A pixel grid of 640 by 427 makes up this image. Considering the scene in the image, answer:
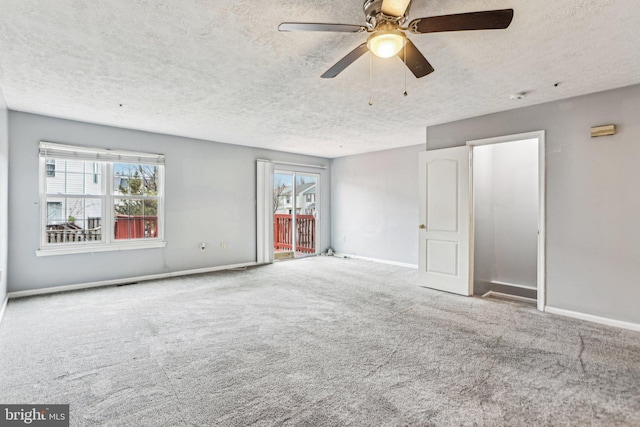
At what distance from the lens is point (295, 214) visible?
286 inches

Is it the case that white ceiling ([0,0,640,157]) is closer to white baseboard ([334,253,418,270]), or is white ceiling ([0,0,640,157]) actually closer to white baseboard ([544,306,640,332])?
white baseboard ([544,306,640,332])

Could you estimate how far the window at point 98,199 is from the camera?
4.27 m

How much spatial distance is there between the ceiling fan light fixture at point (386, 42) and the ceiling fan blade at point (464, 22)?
0.09 meters

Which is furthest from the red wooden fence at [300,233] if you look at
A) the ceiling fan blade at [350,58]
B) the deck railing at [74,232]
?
the ceiling fan blade at [350,58]

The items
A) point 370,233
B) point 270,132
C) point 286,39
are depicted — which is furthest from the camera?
point 370,233

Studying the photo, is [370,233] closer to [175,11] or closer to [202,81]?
[202,81]

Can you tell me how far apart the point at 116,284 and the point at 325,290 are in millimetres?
3164

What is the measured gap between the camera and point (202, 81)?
3.02 metres

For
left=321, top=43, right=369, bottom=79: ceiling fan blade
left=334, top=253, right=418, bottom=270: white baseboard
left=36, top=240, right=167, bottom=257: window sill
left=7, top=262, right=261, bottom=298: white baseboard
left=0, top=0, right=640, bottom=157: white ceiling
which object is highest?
left=0, top=0, right=640, bottom=157: white ceiling

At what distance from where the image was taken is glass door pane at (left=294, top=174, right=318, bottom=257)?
7.41 metres

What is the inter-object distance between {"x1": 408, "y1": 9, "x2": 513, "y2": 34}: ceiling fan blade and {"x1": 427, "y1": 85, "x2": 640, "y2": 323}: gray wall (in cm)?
249

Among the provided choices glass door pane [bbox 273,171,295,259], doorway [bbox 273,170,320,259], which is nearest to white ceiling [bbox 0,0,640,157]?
glass door pane [bbox 273,171,295,259]

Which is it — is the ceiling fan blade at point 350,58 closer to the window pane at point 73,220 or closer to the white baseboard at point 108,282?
the window pane at point 73,220

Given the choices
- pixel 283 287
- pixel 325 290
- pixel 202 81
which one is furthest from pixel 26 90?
pixel 325 290
